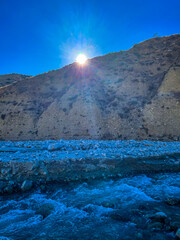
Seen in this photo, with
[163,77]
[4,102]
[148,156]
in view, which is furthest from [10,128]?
[163,77]

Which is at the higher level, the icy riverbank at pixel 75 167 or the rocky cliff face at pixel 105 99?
the rocky cliff face at pixel 105 99

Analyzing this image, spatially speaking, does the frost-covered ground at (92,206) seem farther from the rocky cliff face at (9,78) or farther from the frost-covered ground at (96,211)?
the rocky cliff face at (9,78)

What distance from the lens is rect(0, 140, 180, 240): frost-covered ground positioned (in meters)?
3.39

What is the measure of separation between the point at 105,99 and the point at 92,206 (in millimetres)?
18024

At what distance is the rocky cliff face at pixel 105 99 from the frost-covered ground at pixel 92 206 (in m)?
10.3

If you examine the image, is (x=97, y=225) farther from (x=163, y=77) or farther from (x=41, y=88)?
(x=41, y=88)

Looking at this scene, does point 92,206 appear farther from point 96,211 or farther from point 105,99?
point 105,99

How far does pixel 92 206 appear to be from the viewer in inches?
180

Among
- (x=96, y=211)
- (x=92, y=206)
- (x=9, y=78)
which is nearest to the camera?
(x=96, y=211)

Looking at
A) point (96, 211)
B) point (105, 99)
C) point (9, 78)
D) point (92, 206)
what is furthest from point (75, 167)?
point (9, 78)

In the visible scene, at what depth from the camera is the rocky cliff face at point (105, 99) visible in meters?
17.3

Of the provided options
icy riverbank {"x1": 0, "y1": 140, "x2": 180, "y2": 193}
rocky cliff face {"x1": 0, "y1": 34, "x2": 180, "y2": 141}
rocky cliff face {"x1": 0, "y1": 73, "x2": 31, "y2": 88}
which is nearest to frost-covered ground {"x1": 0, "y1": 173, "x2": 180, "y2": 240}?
icy riverbank {"x1": 0, "y1": 140, "x2": 180, "y2": 193}

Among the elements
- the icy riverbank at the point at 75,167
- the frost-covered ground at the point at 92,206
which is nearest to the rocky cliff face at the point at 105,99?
the icy riverbank at the point at 75,167

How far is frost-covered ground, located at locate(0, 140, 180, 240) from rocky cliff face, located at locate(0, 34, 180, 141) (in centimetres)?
1031
